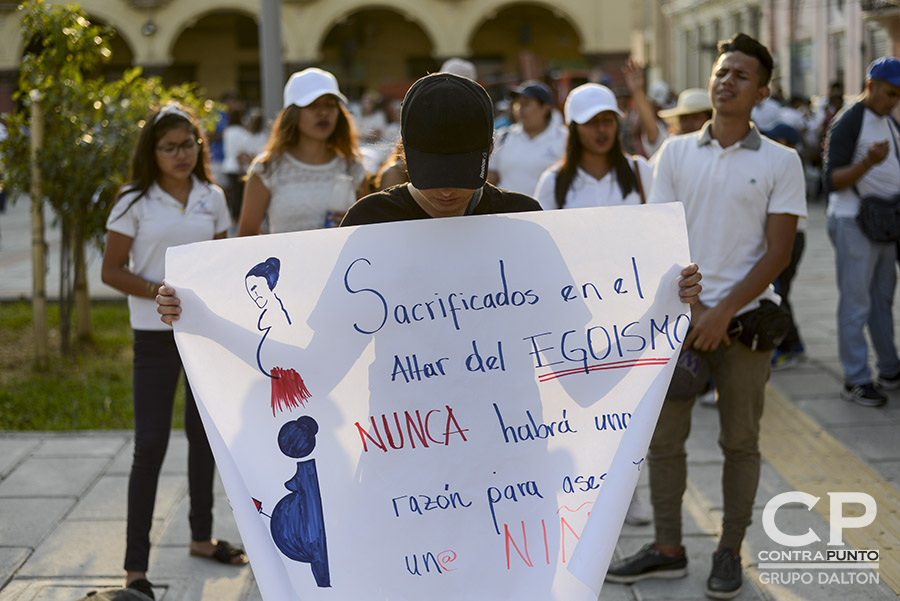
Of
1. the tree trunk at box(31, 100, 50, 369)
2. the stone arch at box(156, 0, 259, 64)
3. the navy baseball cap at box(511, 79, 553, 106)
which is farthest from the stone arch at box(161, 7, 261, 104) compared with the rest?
the navy baseball cap at box(511, 79, 553, 106)

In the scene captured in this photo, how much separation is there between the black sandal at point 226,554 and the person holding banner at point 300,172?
124 cm

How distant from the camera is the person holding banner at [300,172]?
164 inches

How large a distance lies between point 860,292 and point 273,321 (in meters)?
4.28

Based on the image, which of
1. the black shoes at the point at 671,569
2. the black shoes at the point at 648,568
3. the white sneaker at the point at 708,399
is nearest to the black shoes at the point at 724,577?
the black shoes at the point at 671,569

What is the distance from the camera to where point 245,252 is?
8.32ft

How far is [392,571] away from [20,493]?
9.78ft

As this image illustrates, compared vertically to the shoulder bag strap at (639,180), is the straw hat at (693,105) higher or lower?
higher

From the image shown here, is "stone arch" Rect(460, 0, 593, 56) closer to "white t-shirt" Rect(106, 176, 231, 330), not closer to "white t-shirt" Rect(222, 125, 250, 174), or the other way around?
"white t-shirt" Rect(222, 125, 250, 174)

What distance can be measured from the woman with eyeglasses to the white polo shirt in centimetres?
180

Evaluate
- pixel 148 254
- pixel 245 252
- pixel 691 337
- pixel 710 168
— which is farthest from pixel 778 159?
pixel 148 254

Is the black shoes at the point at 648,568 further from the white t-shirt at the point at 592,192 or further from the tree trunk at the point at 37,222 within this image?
the tree trunk at the point at 37,222

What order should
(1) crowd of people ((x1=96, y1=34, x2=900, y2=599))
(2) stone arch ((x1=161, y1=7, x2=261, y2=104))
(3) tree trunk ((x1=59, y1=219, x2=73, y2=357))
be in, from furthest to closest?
(2) stone arch ((x1=161, y1=7, x2=261, y2=104))
(3) tree trunk ((x1=59, y1=219, x2=73, y2=357))
(1) crowd of people ((x1=96, y1=34, x2=900, y2=599))

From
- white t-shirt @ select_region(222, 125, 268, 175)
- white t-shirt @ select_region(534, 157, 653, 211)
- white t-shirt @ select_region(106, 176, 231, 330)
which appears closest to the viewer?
white t-shirt @ select_region(106, 176, 231, 330)

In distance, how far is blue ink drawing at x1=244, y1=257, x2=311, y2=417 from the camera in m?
2.44
